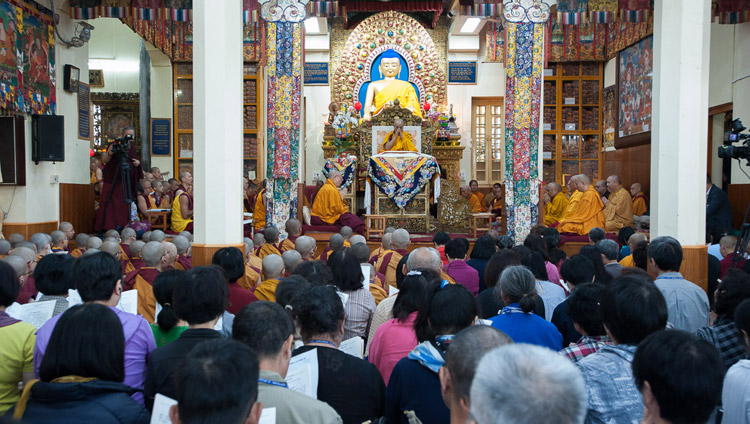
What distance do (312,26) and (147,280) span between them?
42.5ft

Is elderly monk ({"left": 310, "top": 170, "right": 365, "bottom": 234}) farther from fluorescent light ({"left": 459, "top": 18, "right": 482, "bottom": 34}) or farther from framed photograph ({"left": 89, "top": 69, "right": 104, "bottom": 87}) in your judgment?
framed photograph ({"left": 89, "top": 69, "right": 104, "bottom": 87})

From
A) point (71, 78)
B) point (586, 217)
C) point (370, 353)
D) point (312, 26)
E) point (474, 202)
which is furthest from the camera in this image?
point (312, 26)

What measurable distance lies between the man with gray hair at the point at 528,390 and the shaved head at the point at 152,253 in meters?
3.95

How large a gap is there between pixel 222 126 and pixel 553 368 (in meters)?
5.26

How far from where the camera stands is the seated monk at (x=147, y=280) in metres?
4.68

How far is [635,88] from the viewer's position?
1332 cm

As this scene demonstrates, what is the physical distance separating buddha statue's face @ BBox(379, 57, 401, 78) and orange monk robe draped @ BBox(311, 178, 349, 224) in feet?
19.8

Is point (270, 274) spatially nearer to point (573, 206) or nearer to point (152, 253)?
point (152, 253)

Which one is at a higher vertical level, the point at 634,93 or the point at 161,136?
the point at 634,93

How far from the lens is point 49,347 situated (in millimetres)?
2184

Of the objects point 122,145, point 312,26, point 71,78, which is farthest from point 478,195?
point 71,78

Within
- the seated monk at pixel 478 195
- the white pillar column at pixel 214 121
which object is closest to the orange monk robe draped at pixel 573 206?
the seated monk at pixel 478 195

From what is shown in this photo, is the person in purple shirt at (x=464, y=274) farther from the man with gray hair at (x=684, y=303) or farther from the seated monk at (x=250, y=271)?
the seated monk at (x=250, y=271)

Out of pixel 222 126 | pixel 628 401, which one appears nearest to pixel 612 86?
pixel 222 126
